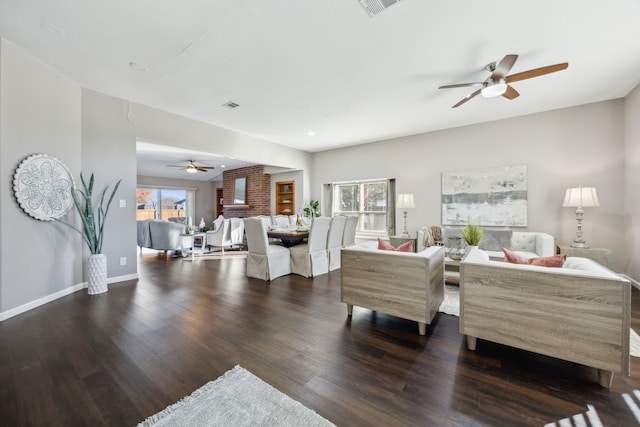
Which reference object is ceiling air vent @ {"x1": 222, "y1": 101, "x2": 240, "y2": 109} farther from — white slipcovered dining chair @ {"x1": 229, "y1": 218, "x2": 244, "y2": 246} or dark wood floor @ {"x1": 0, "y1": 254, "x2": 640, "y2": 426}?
white slipcovered dining chair @ {"x1": 229, "y1": 218, "x2": 244, "y2": 246}

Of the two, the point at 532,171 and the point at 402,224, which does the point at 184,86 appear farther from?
the point at 532,171

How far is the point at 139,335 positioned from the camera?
7.48 feet

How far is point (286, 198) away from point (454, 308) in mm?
5843

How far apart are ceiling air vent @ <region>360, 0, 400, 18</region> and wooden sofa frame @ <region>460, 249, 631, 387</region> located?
2.15m

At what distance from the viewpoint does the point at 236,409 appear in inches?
56.0

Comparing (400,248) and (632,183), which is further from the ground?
(632,183)

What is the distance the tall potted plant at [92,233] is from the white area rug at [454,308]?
4.37 meters

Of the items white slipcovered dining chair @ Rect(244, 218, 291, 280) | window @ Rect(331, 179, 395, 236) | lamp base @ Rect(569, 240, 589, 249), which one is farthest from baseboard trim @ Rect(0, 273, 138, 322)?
lamp base @ Rect(569, 240, 589, 249)

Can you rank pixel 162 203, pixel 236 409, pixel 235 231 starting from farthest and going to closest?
1. pixel 162 203
2. pixel 235 231
3. pixel 236 409

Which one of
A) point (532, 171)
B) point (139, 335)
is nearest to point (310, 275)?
point (139, 335)

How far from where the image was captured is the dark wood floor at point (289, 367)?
1422mm

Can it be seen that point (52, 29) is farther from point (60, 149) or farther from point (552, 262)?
point (552, 262)

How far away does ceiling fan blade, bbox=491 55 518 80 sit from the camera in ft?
7.77

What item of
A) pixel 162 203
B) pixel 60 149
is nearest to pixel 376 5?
pixel 60 149
